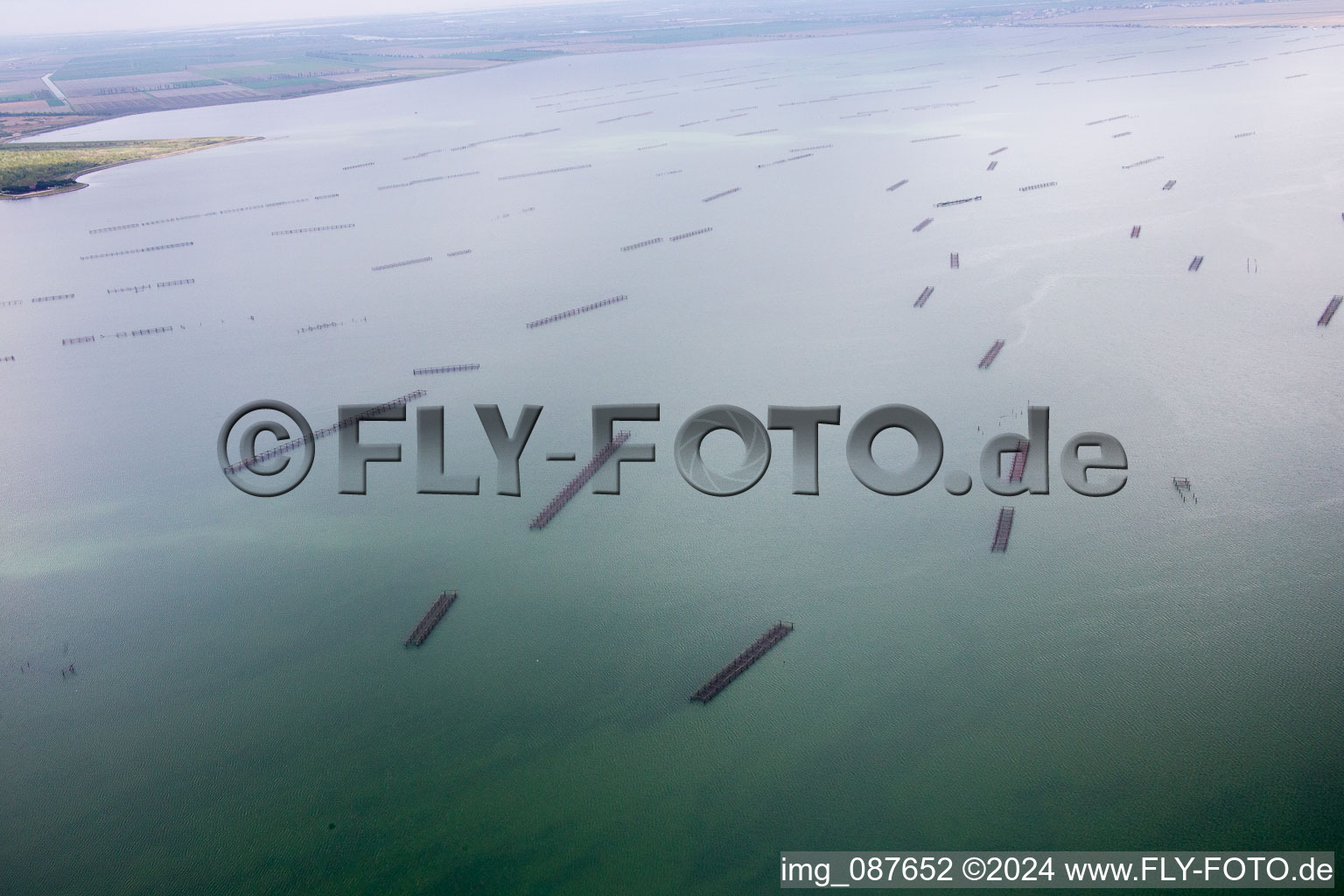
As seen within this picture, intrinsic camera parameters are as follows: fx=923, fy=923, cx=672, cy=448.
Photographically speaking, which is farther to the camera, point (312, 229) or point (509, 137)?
point (509, 137)

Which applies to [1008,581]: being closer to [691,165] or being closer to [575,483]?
[575,483]

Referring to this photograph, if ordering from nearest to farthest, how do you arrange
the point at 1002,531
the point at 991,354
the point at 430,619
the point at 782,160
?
the point at 430,619
the point at 1002,531
the point at 991,354
the point at 782,160

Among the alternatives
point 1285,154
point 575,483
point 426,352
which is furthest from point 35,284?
point 1285,154

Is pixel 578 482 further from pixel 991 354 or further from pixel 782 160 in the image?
pixel 782 160

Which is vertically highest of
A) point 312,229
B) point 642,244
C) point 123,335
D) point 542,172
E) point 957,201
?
point 542,172

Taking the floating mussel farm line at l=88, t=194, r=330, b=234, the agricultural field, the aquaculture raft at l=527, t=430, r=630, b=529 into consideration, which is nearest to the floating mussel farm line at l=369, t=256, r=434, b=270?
the floating mussel farm line at l=88, t=194, r=330, b=234

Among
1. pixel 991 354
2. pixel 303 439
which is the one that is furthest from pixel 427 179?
pixel 991 354

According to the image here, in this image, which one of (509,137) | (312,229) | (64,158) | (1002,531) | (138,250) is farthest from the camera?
(509,137)

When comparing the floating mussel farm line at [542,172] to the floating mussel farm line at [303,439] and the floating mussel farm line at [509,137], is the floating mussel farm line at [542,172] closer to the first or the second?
the floating mussel farm line at [509,137]
